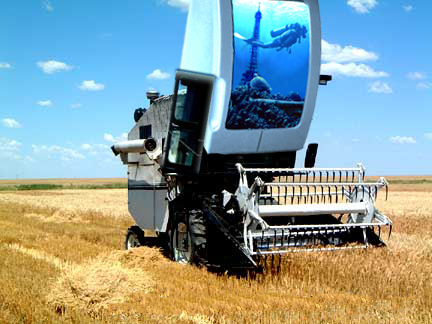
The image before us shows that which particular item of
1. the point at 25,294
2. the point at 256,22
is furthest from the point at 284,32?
the point at 25,294

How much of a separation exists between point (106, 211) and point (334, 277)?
512 inches

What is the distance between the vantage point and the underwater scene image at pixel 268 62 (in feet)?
22.7

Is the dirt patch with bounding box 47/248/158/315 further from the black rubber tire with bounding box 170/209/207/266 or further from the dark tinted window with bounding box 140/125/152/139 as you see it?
the dark tinted window with bounding box 140/125/152/139

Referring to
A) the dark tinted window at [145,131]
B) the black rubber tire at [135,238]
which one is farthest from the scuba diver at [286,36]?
the black rubber tire at [135,238]

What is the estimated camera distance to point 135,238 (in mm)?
9547

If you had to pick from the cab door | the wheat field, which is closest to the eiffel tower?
the cab door

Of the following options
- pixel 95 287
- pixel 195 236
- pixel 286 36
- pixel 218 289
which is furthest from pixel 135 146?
pixel 95 287

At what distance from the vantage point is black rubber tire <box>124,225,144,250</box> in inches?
370

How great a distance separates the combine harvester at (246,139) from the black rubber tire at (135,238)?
3.90 ft

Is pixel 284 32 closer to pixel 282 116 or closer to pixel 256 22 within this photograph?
pixel 256 22

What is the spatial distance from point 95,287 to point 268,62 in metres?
3.42

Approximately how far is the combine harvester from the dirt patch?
1315mm

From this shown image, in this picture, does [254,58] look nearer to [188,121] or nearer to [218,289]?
[188,121]

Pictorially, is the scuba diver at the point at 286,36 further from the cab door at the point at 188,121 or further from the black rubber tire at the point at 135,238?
the black rubber tire at the point at 135,238
